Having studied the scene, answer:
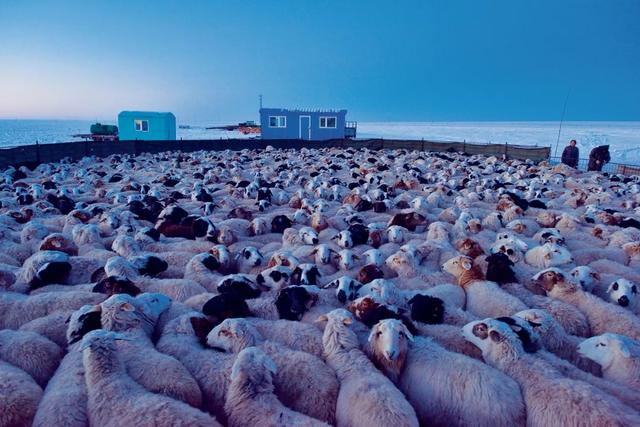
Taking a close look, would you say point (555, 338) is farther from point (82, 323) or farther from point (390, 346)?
point (82, 323)

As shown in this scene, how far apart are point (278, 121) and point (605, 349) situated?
122ft

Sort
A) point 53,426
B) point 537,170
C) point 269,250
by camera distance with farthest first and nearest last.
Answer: point 537,170
point 269,250
point 53,426

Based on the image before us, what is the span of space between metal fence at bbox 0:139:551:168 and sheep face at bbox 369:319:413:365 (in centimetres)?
2029

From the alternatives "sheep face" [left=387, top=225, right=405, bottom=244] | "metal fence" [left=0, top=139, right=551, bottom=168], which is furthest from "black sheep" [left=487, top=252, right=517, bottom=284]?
"metal fence" [left=0, top=139, right=551, bottom=168]

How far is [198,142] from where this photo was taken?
29.8 meters

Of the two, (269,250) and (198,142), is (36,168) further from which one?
(269,250)

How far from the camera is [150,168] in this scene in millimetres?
19906

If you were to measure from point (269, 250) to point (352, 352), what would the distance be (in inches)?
160

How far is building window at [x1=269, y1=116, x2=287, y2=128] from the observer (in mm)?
39469

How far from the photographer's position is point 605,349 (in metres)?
4.20

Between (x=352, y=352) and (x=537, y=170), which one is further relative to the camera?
(x=537, y=170)

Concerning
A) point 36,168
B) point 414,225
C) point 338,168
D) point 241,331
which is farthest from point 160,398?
point 36,168

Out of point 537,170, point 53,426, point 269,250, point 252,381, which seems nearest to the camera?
point 53,426

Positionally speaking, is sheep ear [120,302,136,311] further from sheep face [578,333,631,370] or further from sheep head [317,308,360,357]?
sheep face [578,333,631,370]
